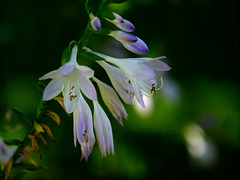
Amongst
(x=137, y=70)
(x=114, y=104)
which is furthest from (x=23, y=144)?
(x=137, y=70)

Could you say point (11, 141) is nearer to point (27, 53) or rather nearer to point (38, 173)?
point (38, 173)

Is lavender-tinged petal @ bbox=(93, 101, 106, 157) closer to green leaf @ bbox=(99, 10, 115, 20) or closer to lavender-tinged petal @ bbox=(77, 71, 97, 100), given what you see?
lavender-tinged petal @ bbox=(77, 71, 97, 100)

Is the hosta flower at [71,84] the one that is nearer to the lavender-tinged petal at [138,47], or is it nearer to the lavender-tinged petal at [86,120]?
the lavender-tinged petal at [86,120]

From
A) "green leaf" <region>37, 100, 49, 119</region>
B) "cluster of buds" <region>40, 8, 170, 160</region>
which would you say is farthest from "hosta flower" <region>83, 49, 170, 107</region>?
"green leaf" <region>37, 100, 49, 119</region>

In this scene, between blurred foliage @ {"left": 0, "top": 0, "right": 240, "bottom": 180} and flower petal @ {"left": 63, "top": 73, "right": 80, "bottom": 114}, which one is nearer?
flower petal @ {"left": 63, "top": 73, "right": 80, "bottom": 114}

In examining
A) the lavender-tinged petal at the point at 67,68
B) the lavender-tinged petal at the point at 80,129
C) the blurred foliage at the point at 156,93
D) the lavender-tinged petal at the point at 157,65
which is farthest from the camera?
the blurred foliage at the point at 156,93

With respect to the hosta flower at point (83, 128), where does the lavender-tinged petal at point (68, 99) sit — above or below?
above

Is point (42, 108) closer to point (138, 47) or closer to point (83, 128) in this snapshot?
point (83, 128)

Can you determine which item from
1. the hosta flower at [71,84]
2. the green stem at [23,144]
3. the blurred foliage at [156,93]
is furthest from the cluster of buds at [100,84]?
A: the blurred foliage at [156,93]
